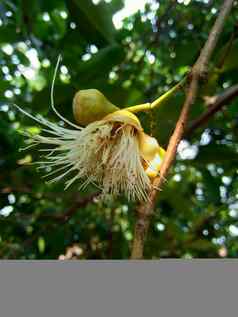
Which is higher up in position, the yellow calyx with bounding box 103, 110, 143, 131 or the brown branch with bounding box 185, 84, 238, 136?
the brown branch with bounding box 185, 84, 238, 136

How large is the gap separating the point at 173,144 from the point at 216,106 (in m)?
0.60

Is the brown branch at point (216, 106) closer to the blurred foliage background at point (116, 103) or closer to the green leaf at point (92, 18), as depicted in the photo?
the blurred foliage background at point (116, 103)

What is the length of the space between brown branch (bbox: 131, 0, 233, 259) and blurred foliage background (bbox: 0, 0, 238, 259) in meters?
0.27

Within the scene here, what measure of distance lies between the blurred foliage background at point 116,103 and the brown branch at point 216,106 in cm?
5

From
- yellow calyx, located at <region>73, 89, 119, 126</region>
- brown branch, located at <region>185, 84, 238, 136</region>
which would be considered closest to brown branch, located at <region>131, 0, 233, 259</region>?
yellow calyx, located at <region>73, 89, 119, 126</region>

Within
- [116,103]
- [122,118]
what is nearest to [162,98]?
[122,118]

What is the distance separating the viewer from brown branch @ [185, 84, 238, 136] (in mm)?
1206

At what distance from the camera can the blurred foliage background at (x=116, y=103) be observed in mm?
1275

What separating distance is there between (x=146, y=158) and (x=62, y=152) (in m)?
0.16

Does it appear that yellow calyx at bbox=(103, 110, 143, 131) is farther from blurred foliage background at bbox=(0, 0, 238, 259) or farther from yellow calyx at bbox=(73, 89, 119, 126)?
blurred foliage background at bbox=(0, 0, 238, 259)

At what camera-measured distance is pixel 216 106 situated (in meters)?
1.24

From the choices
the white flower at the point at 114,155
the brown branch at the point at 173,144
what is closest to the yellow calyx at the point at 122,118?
the white flower at the point at 114,155

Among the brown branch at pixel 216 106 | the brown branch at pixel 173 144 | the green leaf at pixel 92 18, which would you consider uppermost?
the green leaf at pixel 92 18

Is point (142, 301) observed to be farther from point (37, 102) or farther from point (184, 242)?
point (184, 242)
